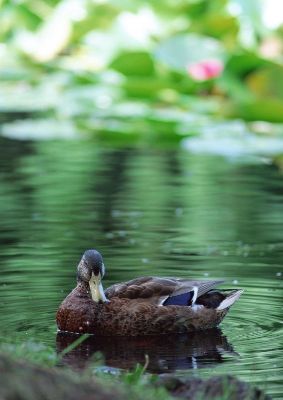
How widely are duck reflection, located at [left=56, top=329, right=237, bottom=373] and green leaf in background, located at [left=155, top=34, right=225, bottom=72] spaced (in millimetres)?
9245

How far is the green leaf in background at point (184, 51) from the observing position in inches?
626

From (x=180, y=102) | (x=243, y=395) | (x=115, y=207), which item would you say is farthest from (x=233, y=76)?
(x=243, y=395)

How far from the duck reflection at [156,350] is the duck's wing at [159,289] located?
212mm

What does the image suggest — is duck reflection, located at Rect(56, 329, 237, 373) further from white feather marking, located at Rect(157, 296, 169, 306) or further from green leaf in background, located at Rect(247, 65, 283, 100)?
green leaf in background, located at Rect(247, 65, 283, 100)

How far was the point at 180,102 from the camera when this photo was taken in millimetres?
15609

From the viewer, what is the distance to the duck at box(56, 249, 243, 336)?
6902 millimetres

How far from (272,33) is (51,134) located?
3718 millimetres

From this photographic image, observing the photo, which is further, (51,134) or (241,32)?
(241,32)

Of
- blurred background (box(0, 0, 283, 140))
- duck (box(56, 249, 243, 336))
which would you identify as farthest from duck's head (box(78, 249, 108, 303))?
blurred background (box(0, 0, 283, 140))

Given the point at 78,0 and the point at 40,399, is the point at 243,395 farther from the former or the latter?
the point at 78,0

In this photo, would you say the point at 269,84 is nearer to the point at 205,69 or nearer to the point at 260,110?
the point at 260,110

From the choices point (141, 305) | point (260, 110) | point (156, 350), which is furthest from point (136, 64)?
point (156, 350)

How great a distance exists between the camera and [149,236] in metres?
9.39

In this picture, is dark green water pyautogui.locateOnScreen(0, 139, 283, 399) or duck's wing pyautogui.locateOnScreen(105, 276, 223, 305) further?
duck's wing pyautogui.locateOnScreen(105, 276, 223, 305)
